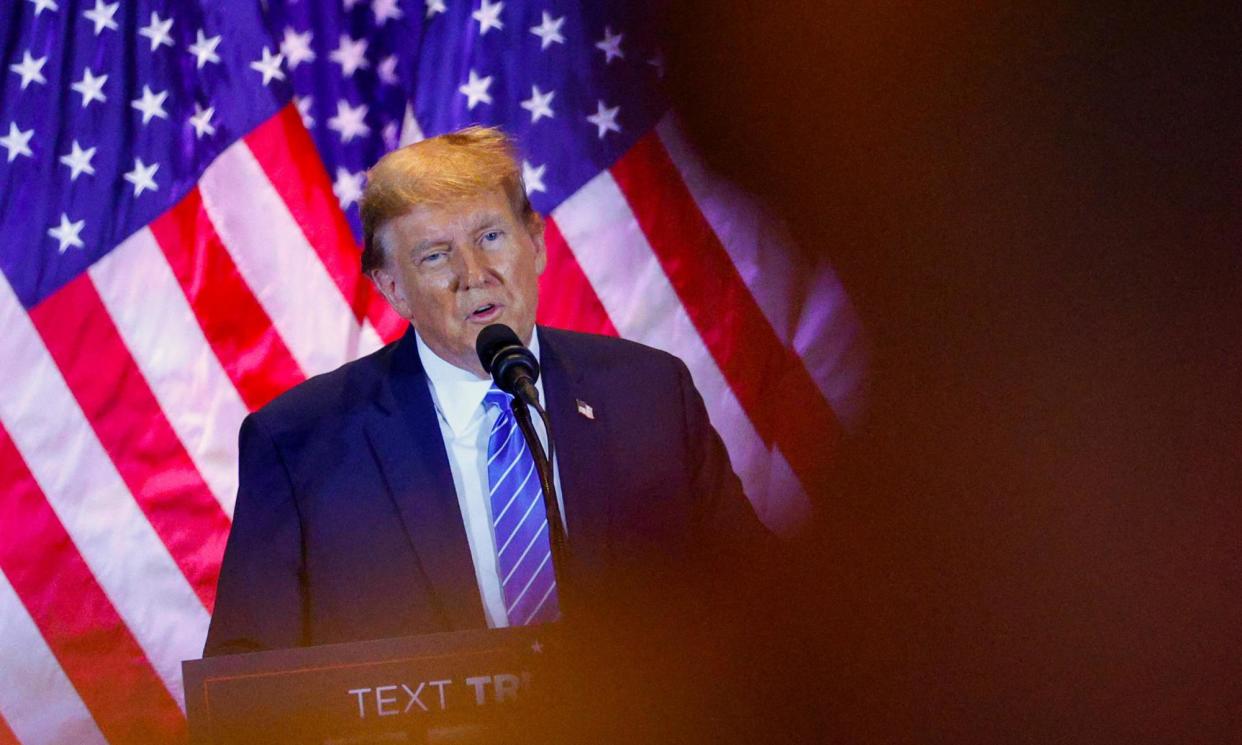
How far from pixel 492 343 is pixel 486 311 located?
55 cm

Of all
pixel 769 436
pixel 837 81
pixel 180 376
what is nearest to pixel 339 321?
pixel 180 376

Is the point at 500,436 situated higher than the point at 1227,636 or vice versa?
the point at 500,436

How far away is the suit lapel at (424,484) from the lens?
178 cm

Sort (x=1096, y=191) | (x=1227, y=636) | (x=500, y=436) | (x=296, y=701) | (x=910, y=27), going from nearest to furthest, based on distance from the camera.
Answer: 1. (x=296, y=701)
2. (x=500, y=436)
3. (x=1227, y=636)
4. (x=1096, y=191)
5. (x=910, y=27)

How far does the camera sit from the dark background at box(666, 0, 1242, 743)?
2045 mm

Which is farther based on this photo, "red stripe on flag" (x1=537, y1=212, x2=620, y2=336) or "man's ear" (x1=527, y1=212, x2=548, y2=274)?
"red stripe on flag" (x1=537, y1=212, x2=620, y2=336)

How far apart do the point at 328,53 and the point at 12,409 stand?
986 millimetres

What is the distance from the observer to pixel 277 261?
2506mm

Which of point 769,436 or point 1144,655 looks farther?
point 769,436

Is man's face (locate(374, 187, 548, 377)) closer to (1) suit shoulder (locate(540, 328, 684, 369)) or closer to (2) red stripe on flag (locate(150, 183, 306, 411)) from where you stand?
(1) suit shoulder (locate(540, 328, 684, 369))

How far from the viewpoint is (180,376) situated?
2.44 meters

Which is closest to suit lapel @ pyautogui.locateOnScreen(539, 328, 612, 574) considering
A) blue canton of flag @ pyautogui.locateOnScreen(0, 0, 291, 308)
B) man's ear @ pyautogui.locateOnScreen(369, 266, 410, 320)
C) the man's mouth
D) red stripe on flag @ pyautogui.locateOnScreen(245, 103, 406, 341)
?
the man's mouth

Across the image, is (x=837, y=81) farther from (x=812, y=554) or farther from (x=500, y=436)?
(x=500, y=436)

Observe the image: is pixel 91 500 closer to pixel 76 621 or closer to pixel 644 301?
pixel 76 621
